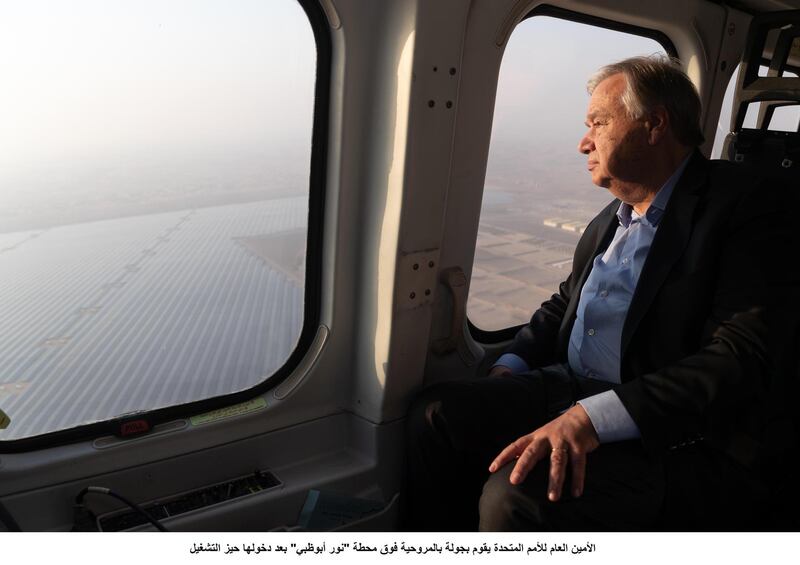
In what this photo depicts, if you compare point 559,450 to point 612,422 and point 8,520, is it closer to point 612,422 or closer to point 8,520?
point 612,422

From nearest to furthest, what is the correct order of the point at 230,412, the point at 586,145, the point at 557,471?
1. the point at 557,471
2. the point at 586,145
3. the point at 230,412

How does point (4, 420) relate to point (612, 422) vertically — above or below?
below

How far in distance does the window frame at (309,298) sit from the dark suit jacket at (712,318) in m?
1.13

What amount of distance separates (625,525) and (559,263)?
155cm

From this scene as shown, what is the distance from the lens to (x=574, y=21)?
248cm

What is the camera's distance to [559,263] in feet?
9.83

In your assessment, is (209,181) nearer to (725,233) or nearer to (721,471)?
(725,233)

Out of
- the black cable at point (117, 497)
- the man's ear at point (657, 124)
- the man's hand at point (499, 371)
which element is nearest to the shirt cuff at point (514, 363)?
the man's hand at point (499, 371)

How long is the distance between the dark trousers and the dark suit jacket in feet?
0.30

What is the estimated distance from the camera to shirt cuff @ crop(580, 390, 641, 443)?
166 centimetres

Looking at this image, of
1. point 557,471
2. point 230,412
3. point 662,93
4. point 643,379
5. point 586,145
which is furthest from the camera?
point 230,412

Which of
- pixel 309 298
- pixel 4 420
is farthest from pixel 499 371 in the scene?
pixel 4 420

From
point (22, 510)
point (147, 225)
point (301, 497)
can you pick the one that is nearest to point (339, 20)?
point (147, 225)

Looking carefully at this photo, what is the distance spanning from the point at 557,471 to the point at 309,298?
114 cm
